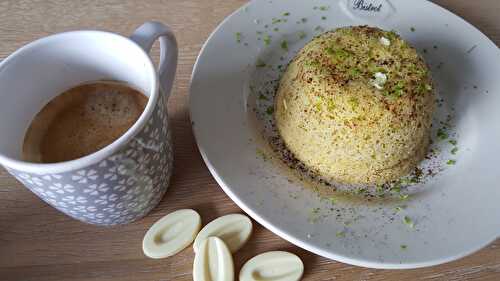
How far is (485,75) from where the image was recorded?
0.90m

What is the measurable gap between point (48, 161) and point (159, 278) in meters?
0.27

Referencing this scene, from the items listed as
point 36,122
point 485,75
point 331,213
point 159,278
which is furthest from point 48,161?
point 485,75

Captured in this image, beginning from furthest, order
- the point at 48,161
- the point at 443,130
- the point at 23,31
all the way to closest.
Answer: the point at 23,31 < the point at 443,130 < the point at 48,161

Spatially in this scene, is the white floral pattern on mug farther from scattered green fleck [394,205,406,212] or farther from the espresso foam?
Answer: scattered green fleck [394,205,406,212]

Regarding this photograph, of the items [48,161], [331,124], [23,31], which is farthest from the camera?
[23,31]

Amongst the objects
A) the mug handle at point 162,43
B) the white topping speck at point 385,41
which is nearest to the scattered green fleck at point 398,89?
the white topping speck at point 385,41

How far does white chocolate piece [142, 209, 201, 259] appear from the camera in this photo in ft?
2.28

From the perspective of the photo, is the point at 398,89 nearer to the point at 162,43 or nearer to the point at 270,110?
the point at 270,110

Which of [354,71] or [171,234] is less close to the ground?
[354,71]

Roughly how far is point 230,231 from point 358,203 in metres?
0.24

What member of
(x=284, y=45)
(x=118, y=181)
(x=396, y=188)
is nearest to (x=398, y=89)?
(x=396, y=188)

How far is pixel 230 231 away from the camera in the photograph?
0.71 meters

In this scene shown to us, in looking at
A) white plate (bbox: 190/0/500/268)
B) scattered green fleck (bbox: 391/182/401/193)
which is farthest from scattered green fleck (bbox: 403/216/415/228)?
scattered green fleck (bbox: 391/182/401/193)

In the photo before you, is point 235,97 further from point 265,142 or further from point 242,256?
point 242,256
